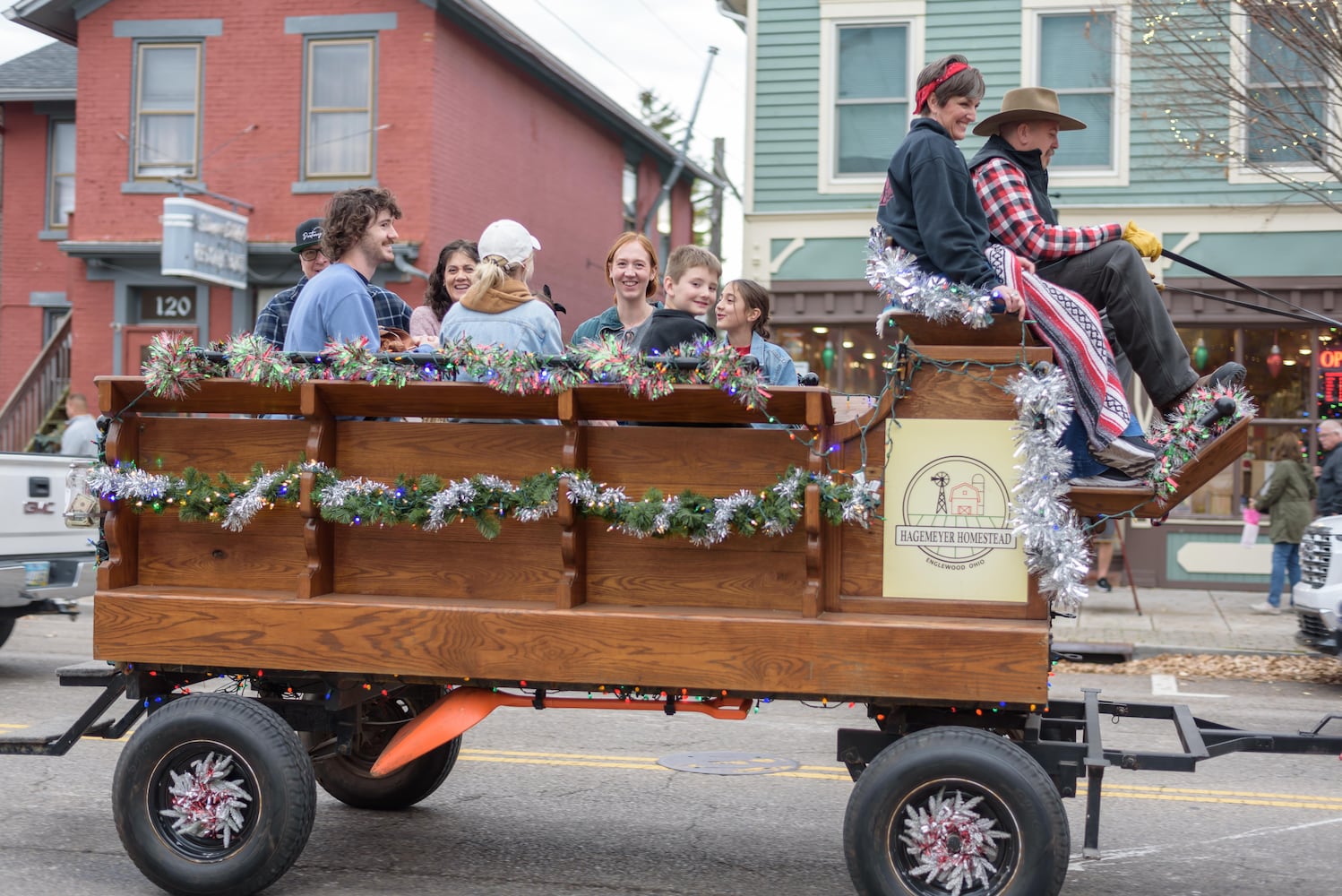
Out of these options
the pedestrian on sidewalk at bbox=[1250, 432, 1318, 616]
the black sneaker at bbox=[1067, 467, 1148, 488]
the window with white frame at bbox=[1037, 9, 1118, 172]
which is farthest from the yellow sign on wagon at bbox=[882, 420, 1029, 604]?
the window with white frame at bbox=[1037, 9, 1118, 172]

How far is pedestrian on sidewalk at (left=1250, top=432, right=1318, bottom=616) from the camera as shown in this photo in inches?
498

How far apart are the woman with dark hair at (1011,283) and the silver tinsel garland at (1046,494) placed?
21 centimetres

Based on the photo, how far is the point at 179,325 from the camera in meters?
18.1

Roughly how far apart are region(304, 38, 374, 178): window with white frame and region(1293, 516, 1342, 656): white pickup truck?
41.2 ft

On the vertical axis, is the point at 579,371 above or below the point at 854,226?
below

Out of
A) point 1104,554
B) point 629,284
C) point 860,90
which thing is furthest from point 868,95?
point 629,284

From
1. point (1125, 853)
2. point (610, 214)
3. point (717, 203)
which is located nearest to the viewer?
point (1125, 853)

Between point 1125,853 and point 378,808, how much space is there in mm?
3152

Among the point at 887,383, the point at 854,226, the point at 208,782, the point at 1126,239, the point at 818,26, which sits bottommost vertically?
the point at 208,782

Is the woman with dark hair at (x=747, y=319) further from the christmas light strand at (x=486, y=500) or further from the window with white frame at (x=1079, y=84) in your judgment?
the window with white frame at (x=1079, y=84)

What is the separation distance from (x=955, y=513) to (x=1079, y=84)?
11894 mm

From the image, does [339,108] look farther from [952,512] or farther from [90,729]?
[952,512]

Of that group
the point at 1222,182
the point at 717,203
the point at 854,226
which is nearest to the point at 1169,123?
the point at 1222,182

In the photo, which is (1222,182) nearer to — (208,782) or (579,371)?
(579,371)
